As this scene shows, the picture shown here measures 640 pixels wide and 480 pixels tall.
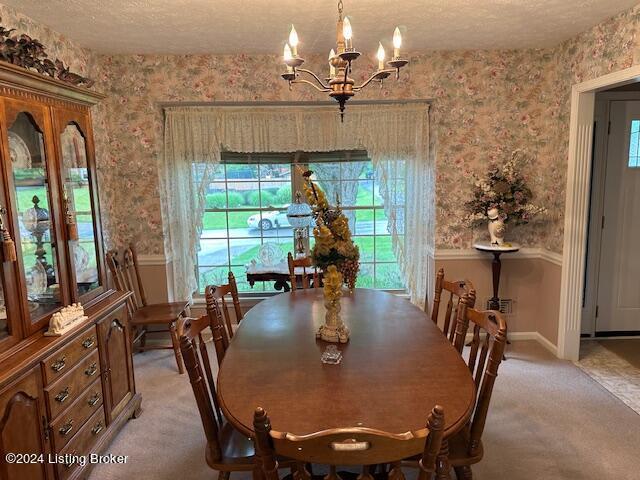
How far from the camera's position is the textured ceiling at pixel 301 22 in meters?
2.62

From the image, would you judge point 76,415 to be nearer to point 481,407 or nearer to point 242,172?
point 481,407

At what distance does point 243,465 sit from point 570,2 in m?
3.10

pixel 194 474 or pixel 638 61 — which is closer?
pixel 194 474

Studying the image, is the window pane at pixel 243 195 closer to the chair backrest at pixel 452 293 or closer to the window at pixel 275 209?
the window at pixel 275 209

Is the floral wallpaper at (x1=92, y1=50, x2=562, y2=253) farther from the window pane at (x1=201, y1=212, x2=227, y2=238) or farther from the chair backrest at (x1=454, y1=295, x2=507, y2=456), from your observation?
the chair backrest at (x1=454, y1=295, x2=507, y2=456)

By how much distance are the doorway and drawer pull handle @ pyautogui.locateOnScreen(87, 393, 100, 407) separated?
4.09 m

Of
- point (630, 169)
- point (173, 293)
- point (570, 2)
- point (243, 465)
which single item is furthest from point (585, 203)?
point (173, 293)

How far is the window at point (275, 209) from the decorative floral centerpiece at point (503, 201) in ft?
3.21

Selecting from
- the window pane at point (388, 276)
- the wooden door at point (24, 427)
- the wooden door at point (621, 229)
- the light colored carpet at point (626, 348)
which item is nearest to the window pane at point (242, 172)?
the window pane at point (388, 276)

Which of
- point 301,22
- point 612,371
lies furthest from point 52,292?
point 612,371

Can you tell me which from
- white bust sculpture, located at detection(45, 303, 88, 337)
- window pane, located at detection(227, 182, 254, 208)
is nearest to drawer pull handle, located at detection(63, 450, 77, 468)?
white bust sculpture, located at detection(45, 303, 88, 337)

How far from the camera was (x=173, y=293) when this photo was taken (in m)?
4.15

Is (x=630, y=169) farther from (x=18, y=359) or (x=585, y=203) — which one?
(x=18, y=359)

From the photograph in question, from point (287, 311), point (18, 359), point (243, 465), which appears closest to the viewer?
point (243, 465)
